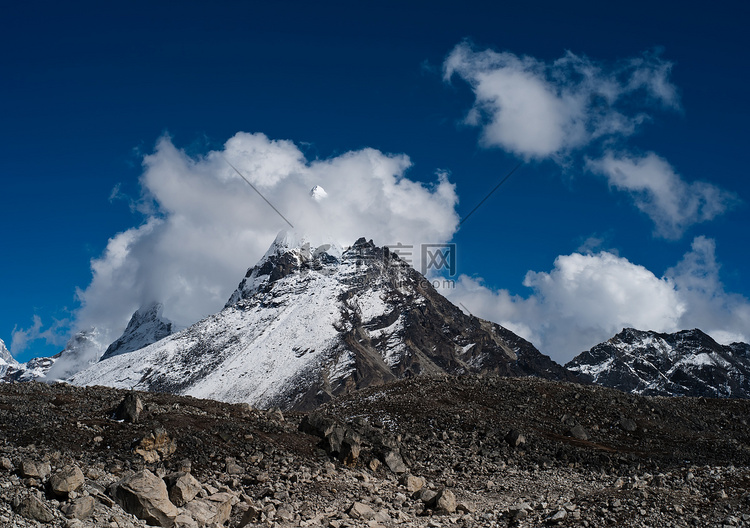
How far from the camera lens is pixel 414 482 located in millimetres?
23797

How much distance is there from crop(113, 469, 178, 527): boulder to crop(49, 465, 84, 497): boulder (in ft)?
3.77

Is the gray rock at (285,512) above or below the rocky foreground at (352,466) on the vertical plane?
below

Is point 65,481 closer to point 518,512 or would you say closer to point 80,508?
point 80,508

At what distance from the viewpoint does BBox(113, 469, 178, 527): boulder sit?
16.8 meters

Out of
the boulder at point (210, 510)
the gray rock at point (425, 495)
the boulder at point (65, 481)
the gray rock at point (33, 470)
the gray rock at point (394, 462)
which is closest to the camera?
the boulder at point (65, 481)

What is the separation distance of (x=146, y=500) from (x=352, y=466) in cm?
968

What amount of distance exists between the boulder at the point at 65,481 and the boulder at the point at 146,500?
1149mm

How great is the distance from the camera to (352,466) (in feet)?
81.0

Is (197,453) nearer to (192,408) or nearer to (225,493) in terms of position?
(225,493)

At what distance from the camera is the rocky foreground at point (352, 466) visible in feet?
57.3

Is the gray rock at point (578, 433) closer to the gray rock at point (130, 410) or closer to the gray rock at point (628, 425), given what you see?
the gray rock at point (628, 425)

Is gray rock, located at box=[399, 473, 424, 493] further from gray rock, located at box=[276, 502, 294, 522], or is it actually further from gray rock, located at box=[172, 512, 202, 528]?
gray rock, located at box=[172, 512, 202, 528]

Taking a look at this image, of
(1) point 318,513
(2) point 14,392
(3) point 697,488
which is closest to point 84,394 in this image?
(2) point 14,392

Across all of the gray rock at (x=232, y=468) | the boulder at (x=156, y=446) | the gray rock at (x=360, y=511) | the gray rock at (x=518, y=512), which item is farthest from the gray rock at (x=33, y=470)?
the gray rock at (x=518, y=512)
